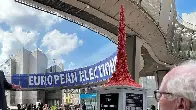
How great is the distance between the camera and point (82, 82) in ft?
132

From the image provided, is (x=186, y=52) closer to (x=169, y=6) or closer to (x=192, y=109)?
(x=169, y=6)

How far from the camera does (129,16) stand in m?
19.8

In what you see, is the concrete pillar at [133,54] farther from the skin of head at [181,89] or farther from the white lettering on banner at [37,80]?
the white lettering on banner at [37,80]

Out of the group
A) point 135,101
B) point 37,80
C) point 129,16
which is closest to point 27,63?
point 37,80

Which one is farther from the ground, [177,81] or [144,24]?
[144,24]

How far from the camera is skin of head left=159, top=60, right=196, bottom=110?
168 centimetres

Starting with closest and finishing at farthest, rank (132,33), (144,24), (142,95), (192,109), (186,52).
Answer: (192,109), (142,95), (144,24), (132,33), (186,52)

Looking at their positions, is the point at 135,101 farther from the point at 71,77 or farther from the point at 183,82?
the point at 71,77

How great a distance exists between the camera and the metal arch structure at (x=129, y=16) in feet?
58.5

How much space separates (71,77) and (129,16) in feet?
79.7

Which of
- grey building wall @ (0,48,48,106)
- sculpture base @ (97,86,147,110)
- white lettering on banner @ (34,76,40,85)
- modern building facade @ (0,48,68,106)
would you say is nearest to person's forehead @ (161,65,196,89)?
sculpture base @ (97,86,147,110)

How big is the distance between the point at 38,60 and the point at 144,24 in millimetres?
39059

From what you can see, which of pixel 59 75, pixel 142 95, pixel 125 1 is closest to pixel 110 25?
pixel 125 1

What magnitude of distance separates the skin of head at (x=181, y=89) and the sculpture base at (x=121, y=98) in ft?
17.9
